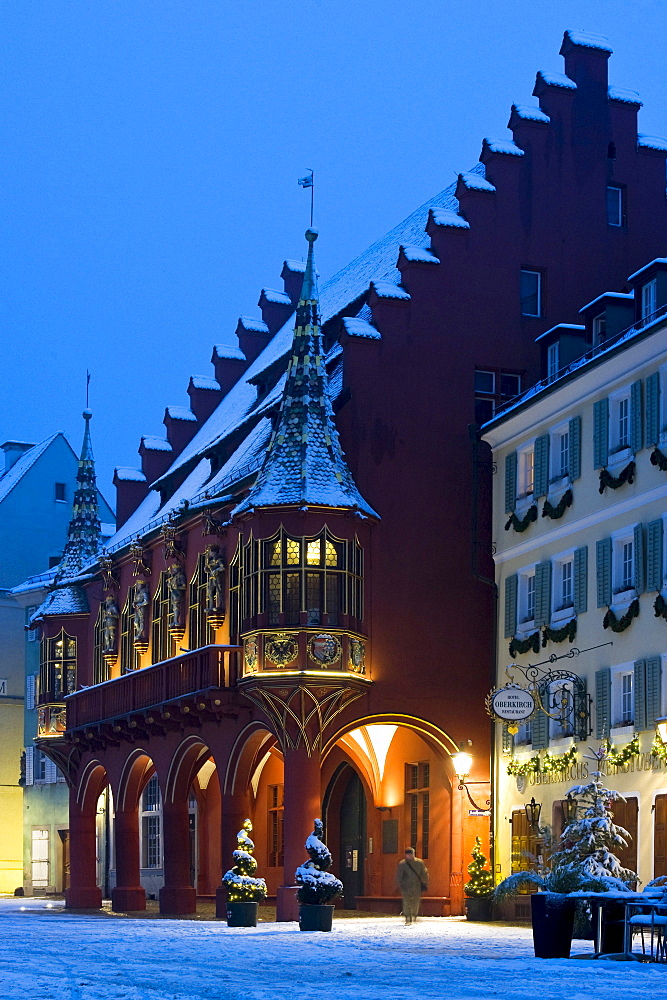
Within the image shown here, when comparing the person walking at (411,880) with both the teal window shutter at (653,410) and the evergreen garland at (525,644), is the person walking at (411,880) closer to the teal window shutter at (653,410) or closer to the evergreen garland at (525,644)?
the evergreen garland at (525,644)

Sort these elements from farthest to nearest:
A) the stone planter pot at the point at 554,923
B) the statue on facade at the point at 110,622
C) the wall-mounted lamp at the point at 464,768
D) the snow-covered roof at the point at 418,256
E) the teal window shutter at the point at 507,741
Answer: the statue on facade at the point at 110,622 → the snow-covered roof at the point at 418,256 → the wall-mounted lamp at the point at 464,768 → the teal window shutter at the point at 507,741 → the stone planter pot at the point at 554,923

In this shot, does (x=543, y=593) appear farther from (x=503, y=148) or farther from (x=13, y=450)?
(x=13, y=450)

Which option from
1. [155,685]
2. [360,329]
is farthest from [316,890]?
[155,685]

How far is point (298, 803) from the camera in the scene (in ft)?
136

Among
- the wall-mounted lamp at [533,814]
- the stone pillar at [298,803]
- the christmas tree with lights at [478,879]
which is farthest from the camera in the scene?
the stone pillar at [298,803]

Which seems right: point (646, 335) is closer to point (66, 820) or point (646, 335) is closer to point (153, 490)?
point (153, 490)

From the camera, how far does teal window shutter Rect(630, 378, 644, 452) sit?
1449 inches

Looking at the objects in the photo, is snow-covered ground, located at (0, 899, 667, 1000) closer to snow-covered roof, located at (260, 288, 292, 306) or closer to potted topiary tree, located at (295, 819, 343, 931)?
potted topiary tree, located at (295, 819, 343, 931)

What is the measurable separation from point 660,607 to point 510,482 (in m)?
8.48

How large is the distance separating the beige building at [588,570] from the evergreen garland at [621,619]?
20 millimetres

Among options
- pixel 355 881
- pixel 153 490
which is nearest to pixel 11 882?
pixel 153 490

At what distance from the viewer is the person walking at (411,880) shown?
123ft

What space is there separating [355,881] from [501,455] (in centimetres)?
1197

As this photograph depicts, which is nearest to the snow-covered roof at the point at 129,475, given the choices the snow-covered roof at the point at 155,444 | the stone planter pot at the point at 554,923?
the snow-covered roof at the point at 155,444
